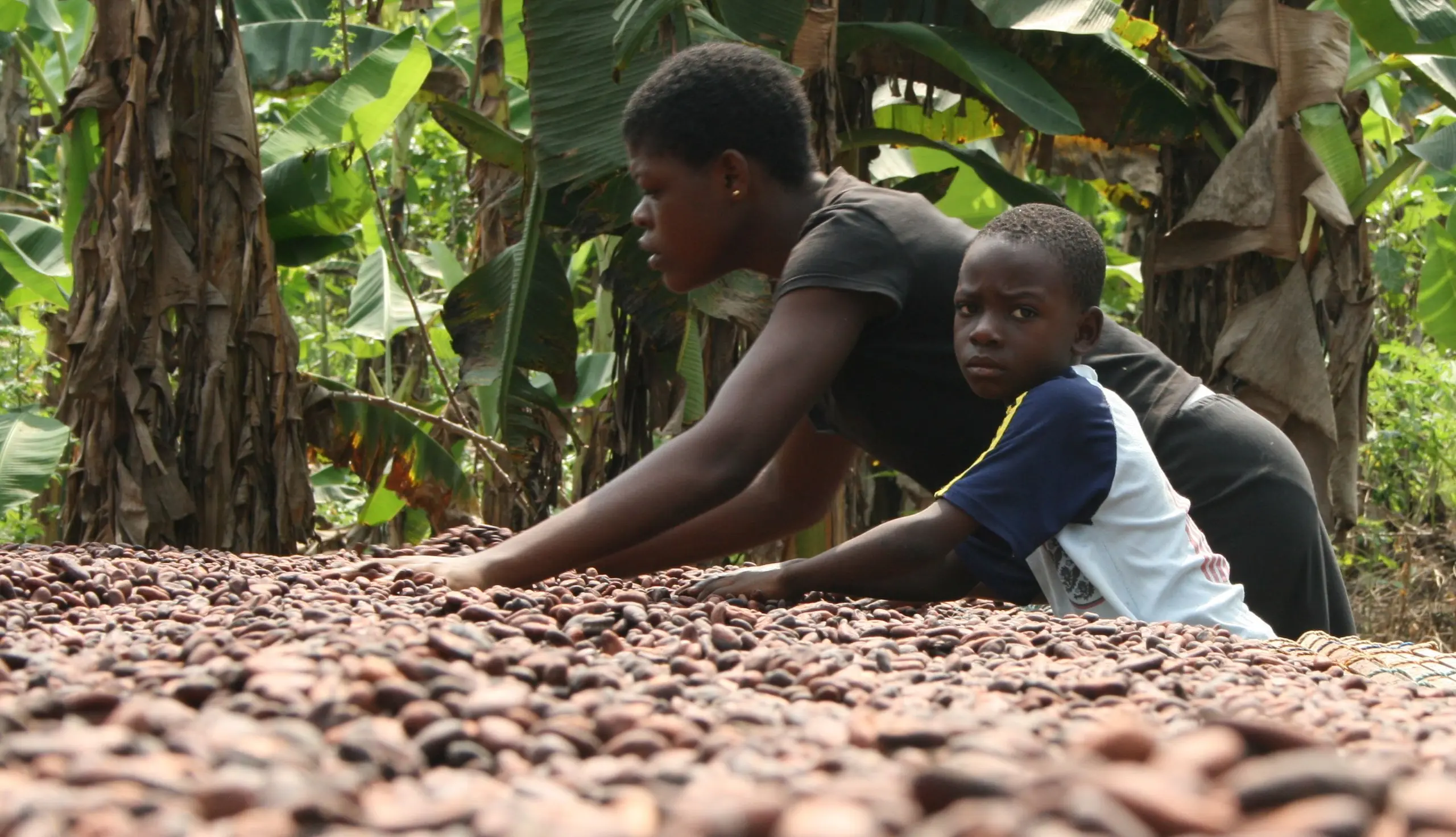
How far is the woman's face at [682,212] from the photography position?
2291 mm

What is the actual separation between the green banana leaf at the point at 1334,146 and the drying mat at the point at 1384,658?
2887 mm

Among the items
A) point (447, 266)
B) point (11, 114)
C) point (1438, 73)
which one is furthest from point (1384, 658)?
point (11, 114)

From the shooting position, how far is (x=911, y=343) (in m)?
2.26

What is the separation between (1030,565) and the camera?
202 centimetres

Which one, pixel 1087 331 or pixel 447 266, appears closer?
pixel 1087 331

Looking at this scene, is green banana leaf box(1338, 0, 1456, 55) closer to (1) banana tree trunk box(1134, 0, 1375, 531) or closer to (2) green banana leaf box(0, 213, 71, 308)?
(1) banana tree trunk box(1134, 0, 1375, 531)

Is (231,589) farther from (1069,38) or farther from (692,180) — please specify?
(1069,38)

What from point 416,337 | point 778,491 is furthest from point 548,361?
point 416,337

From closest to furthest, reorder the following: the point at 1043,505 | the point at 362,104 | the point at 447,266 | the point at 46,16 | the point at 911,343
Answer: the point at 1043,505, the point at 911,343, the point at 362,104, the point at 46,16, the point at 447,266

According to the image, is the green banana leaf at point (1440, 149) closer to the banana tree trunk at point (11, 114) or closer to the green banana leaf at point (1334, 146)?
the green banana leaf at point (1334, 146)

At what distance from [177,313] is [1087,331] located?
8.49 feet

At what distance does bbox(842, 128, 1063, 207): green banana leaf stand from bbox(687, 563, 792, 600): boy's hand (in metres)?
2.58

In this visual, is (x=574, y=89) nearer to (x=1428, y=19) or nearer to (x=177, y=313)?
(x=177, y=313)

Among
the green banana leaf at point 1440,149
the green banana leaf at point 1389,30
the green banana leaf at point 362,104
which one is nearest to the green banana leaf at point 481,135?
the green banana leaf at point 362,104
